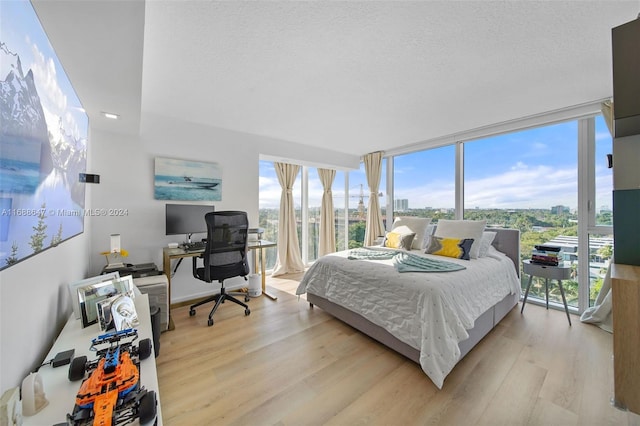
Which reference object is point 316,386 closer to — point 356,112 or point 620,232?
point 620,232

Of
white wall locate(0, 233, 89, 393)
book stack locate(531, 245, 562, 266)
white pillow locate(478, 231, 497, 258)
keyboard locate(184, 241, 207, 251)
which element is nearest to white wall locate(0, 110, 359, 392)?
white wall locate(0, 233, 89, 393)

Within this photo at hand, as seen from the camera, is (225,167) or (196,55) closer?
(196,55)

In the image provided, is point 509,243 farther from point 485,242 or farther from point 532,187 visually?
point 532,187

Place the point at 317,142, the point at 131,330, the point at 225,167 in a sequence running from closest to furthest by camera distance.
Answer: the point at 131,330, the point at 225,167, the point at 317,142

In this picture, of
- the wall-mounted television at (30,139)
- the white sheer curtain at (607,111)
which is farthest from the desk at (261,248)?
the white sheer curtain at (607,111)

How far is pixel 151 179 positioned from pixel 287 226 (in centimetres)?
230

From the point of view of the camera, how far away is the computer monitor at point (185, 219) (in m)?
2.85

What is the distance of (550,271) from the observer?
8.32 feet

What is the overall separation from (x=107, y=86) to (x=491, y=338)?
151 inches

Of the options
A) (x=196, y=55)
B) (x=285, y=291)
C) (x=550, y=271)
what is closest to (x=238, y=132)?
(x=196, y=55)

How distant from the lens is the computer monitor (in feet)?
9.34

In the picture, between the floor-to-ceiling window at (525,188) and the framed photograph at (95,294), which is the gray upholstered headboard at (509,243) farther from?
the framed photograph at (95,294)

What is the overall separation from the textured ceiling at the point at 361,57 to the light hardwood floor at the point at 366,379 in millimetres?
2170

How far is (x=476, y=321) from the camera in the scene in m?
2.05
